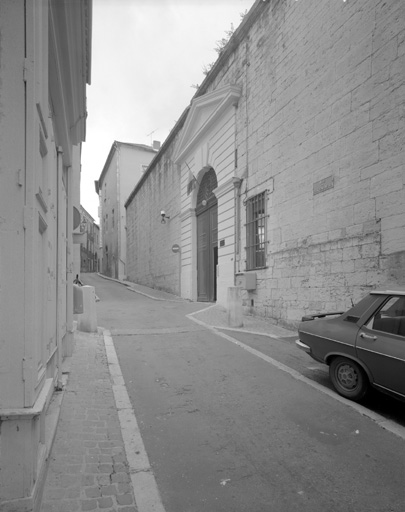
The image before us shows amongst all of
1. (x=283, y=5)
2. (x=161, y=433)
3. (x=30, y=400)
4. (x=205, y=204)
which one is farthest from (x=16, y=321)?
(x=205, y=204)

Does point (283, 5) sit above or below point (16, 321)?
above

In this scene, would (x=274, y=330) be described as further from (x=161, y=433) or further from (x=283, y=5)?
(x=283, y=5)

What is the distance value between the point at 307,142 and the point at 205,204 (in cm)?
707

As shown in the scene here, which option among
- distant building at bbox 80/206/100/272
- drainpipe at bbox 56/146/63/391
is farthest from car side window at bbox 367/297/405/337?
distant building at bbox 80/206/100/272

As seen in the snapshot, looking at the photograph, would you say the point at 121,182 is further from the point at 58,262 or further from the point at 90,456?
the point at 90,456

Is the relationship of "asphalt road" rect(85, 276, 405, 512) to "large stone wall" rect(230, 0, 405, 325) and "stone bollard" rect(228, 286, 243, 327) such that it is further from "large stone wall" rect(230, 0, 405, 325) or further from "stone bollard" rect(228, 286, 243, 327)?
"stone bollard" rect(228, 286, 243, 327)

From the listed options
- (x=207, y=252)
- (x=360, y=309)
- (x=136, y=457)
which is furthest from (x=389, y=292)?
(x=207, y=252)

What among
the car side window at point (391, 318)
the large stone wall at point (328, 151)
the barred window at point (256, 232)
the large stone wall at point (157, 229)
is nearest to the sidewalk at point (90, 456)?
the car side window at point (391, 318)

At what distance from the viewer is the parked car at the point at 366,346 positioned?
13.0 ft

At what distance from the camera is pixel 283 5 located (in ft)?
31.3

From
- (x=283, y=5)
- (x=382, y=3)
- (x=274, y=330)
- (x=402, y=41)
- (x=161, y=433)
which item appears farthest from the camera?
(x=283, y=5)

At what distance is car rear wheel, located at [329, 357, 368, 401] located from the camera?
439 centimetres

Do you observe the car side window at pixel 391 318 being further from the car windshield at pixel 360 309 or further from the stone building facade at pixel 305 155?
the stone building facade at pixel 305 155

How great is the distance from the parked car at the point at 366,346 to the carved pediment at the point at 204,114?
922cm
